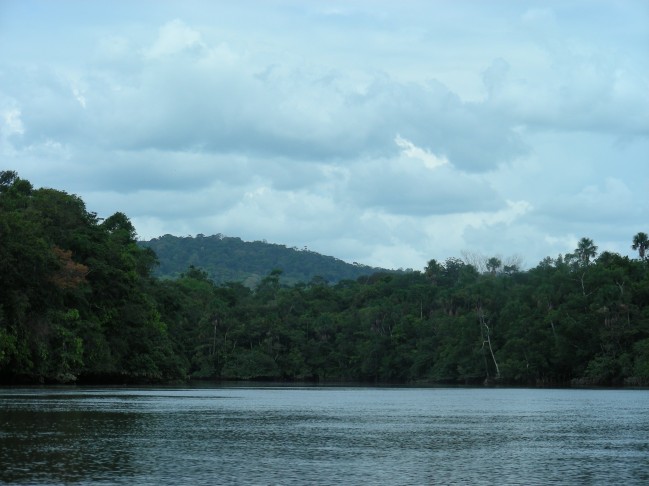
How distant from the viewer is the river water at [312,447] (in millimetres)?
23875

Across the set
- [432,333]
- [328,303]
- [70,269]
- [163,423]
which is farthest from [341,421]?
[328,303]

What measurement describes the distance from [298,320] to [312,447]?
431 ft

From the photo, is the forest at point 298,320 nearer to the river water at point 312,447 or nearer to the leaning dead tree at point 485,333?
the leaning dead tree at point 485,333

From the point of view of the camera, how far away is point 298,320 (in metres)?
162

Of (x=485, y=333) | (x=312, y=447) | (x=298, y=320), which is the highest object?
(x=298, y=320)

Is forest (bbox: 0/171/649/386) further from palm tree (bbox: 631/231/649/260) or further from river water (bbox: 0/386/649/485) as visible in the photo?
river water (bbox: 0/386/649/485)

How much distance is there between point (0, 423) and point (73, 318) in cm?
4731

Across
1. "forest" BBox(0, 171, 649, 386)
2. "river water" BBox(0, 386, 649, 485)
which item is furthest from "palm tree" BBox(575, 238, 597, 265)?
"river water" BBox(0, 386, 649, 485)

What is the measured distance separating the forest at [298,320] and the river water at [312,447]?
1144 inches

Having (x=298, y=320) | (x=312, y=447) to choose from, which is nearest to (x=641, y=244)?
(x=298, y=320)

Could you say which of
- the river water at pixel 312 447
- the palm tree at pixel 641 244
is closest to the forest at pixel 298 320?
the palm tree at pixel 641 244

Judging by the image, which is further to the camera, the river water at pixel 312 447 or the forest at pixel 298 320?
the forest at pixel 298 320

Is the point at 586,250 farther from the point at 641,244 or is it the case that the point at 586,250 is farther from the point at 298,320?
the point at 298,320

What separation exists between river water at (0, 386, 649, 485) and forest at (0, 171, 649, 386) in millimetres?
29070
